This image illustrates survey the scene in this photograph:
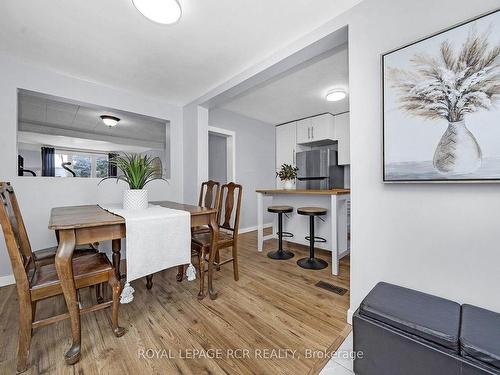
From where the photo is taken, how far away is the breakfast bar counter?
2525mm

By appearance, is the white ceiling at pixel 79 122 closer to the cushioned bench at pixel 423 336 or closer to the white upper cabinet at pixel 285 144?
the white upper cabinet at pixel 285 144

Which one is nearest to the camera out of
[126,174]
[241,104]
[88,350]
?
[88,350]

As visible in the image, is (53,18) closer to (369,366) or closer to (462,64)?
(462,64)

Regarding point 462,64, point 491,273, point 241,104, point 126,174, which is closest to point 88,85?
point 126,174

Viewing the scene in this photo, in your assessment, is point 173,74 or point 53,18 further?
point 173,74

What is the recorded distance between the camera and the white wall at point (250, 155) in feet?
13.8

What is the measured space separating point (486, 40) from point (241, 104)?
3.17 meters

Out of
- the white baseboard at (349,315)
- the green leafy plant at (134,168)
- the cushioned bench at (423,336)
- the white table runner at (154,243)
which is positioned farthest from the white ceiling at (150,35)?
the white baseboard at (349,315)

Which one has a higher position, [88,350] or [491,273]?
[491,273]

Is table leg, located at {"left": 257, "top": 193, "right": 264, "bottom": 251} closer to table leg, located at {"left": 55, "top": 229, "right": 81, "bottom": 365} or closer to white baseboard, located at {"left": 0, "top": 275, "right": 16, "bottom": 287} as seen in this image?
table leg, located at {"left": 55, "top": 229, "right": 81, "bottom": 365}

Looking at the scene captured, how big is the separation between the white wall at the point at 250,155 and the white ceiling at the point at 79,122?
4.10 ft

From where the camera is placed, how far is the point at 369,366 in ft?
3.60

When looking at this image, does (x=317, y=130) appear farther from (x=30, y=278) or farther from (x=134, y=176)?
(x=30, y=278)

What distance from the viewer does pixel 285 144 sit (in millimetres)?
5047
